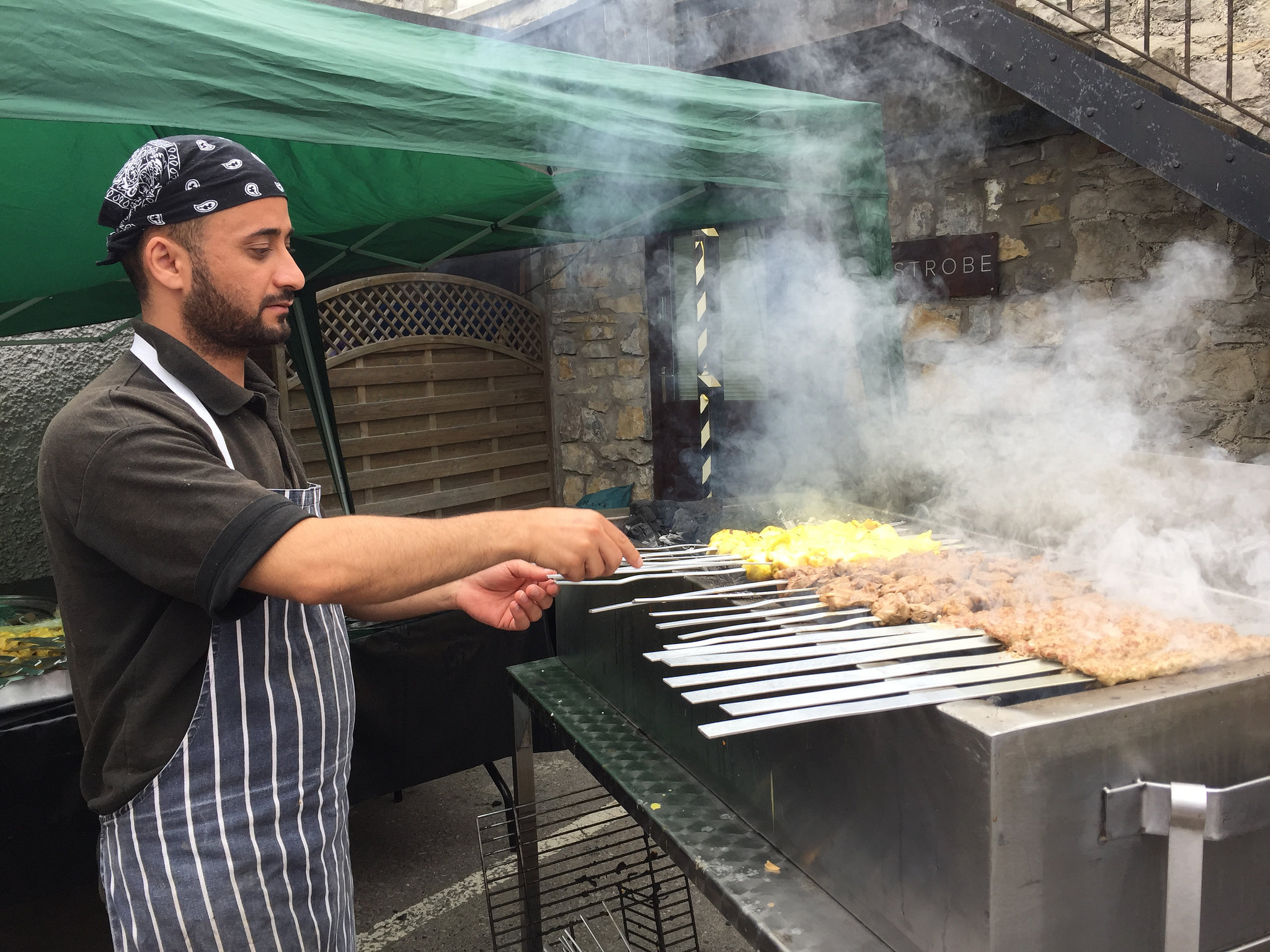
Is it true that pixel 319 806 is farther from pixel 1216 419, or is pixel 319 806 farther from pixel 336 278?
pixel 1216 419

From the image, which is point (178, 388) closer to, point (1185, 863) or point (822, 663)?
point (822, 663)

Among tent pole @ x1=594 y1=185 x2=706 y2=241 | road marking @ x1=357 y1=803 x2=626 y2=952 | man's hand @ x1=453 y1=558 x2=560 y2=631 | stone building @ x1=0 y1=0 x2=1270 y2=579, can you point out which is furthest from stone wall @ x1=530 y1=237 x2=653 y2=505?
man's hand @ x1=453 y1=558 x2=560 y2=631

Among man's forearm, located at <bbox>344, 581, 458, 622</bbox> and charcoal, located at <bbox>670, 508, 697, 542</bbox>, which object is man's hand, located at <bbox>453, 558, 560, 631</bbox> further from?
charcoal, located at <bbox>670, 508, 697, 542</bbox>

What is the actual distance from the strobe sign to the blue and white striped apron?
469 cm

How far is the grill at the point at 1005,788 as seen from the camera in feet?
4.70

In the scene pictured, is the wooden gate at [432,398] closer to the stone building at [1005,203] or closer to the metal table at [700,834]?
the stone building at [1005,203]

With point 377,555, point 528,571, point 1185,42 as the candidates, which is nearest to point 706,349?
point 1185,42

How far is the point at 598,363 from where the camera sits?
8.44 metres

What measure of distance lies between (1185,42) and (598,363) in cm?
506

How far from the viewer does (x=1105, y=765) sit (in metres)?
1.49

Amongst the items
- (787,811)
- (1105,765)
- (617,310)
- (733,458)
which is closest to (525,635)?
(787,811)

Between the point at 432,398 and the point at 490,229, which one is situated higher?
the point at 490,229

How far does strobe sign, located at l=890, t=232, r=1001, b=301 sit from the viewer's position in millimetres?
5785

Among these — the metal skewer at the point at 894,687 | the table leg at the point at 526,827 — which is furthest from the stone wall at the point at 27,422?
the metal skewer at the point at 894,687
